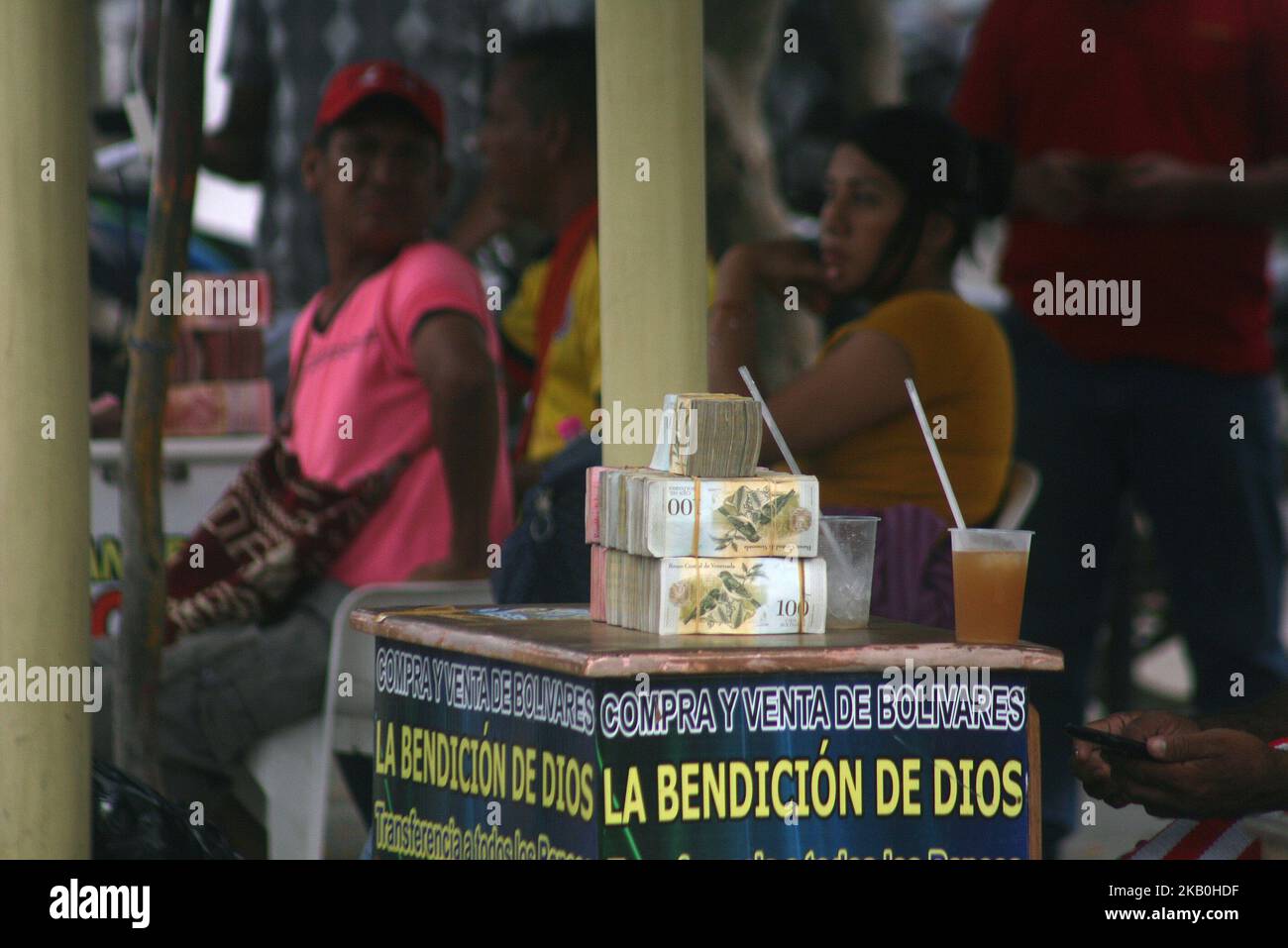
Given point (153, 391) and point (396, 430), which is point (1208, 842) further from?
point (153, 391)

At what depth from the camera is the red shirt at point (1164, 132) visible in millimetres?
4242

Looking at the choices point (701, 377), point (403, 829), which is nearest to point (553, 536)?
point (701, 377)

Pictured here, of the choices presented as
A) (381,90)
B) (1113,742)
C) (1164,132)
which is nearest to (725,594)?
(1113,742)

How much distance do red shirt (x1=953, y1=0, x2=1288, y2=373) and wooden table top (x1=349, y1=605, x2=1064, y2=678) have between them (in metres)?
1.56

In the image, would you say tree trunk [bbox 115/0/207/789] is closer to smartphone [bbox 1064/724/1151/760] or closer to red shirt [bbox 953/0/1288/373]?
red shirt [bbox 953/0/1288/373]

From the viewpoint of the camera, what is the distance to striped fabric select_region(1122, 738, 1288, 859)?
128 inches

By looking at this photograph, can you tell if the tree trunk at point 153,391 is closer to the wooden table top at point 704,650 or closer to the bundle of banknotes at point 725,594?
the wooden table top at point 704,650

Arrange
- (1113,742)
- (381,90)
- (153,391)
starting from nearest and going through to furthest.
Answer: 1. (1113,742)
2. (153,391)
3. (381,90)

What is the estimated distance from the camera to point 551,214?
4.93 metres

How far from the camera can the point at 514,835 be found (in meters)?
2.86

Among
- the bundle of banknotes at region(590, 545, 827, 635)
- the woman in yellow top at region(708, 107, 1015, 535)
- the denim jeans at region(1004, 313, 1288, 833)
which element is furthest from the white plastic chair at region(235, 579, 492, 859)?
the bundle of banknotes at region(590, 545, 827, 635)

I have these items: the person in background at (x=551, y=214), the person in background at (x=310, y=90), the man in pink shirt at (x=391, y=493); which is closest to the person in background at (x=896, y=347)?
the person in background at (x=551, y=214)

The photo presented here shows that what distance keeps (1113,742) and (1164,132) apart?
1723mm

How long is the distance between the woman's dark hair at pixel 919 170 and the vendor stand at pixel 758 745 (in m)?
1.60
